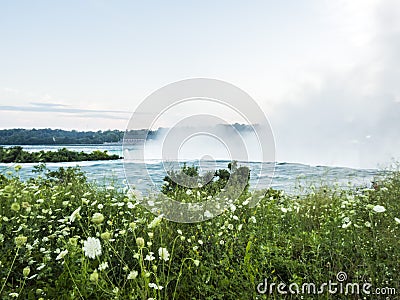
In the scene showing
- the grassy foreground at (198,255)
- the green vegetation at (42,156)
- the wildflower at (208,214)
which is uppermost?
the green vegetation at (42,156)

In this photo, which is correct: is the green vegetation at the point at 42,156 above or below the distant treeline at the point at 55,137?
below

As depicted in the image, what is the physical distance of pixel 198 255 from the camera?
2350 mm

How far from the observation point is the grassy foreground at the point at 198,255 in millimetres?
2027

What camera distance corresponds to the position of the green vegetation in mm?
5367

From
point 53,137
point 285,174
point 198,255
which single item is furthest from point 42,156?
point 198,255

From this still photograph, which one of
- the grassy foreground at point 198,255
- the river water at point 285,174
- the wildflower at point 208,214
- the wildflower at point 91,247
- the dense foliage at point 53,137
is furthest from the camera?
the dense foliage at point 53,137

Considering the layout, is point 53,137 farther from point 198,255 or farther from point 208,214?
point 198,255

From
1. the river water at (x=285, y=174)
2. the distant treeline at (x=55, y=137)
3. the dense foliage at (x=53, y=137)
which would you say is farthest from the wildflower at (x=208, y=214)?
the dense foliage at (x=53, y=137)

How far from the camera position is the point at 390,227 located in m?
2.50

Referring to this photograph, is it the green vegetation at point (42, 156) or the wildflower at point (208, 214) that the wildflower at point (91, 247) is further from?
the green vegetation at point (42, 156)

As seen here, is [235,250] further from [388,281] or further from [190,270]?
[388,281]

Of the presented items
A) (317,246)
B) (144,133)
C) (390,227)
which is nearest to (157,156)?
(144,133)

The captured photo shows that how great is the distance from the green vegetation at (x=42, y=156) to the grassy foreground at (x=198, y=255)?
7.30 ft

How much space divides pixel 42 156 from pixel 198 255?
371 centimetres
